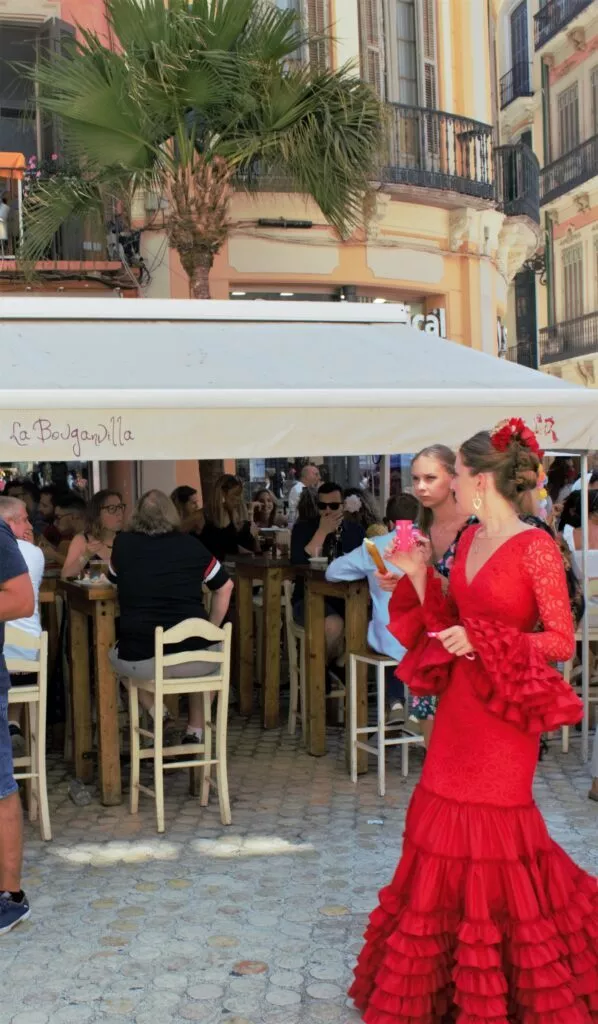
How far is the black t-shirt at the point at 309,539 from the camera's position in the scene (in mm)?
8109

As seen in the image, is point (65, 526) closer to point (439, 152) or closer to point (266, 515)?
point (266, 515)

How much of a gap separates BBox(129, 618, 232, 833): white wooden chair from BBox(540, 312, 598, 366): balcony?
1031 inches

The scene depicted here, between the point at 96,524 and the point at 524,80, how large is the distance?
3055 centimetres

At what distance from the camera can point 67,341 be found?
22.0 ft

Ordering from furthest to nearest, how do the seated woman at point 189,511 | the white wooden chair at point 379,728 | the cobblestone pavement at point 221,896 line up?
the seated woman at point 189,511
the white wooden chair at point 379,728
the cobblestone pavement at point 221,896

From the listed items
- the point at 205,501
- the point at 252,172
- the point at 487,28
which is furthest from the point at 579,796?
the point at 487,28

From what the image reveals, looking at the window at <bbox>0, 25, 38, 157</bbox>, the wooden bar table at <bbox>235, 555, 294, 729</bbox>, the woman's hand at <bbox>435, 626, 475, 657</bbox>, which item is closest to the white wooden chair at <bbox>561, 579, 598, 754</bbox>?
the wooden bar table at <bbox>235, 555, 294, 729</bbox>

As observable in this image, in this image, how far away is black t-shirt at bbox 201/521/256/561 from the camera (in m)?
9.49

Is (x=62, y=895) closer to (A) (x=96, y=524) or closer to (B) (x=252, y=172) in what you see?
(A) (x=96, y=524)

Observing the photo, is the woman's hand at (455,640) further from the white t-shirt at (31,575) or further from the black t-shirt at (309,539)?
the black t-shirt at (309,539)

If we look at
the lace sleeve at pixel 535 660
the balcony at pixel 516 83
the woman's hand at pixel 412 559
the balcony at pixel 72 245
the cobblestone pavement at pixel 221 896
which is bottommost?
the cobblestone pavement at pixel 221 896

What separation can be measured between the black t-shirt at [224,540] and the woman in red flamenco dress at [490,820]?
558cm

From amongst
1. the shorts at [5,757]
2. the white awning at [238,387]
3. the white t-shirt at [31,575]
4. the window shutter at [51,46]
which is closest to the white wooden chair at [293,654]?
the white awning at [238,387]

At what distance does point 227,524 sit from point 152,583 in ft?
11.9
